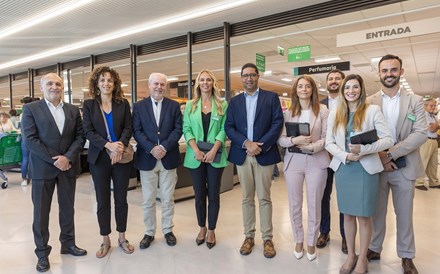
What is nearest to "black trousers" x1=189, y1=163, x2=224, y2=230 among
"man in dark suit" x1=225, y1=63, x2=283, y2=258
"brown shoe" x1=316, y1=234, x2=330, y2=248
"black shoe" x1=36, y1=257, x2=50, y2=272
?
"man in dark suit" x1=225, y1=63, x2=283, y2=258

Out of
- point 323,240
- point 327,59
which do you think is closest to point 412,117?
point 323,240

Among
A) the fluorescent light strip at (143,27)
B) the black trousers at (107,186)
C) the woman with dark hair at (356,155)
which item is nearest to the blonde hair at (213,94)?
the black trousers at (107,186)

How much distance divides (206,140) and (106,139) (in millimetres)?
886

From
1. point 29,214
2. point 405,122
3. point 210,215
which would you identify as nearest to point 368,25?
point 405,122

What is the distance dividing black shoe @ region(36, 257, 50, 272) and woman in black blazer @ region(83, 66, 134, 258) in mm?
397

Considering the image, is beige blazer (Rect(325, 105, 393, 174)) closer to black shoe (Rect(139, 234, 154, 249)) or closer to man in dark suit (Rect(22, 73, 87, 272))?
black shoe (Rect(139, 234, 154, 249))

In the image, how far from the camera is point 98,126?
2752mm

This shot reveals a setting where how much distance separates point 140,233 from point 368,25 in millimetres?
5086

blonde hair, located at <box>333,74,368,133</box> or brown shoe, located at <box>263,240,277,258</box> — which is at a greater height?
blonde hair, located at <box>333,74,368,133</box>

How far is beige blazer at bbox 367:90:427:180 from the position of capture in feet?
7.70

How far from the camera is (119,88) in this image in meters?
2.90

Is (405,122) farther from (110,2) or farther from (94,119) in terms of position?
(110,2)

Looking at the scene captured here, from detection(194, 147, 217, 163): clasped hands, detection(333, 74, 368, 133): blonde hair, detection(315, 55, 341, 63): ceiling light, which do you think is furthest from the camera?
detection(315, 55, 341, 63): ceiling light

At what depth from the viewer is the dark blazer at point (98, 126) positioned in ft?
8.84
